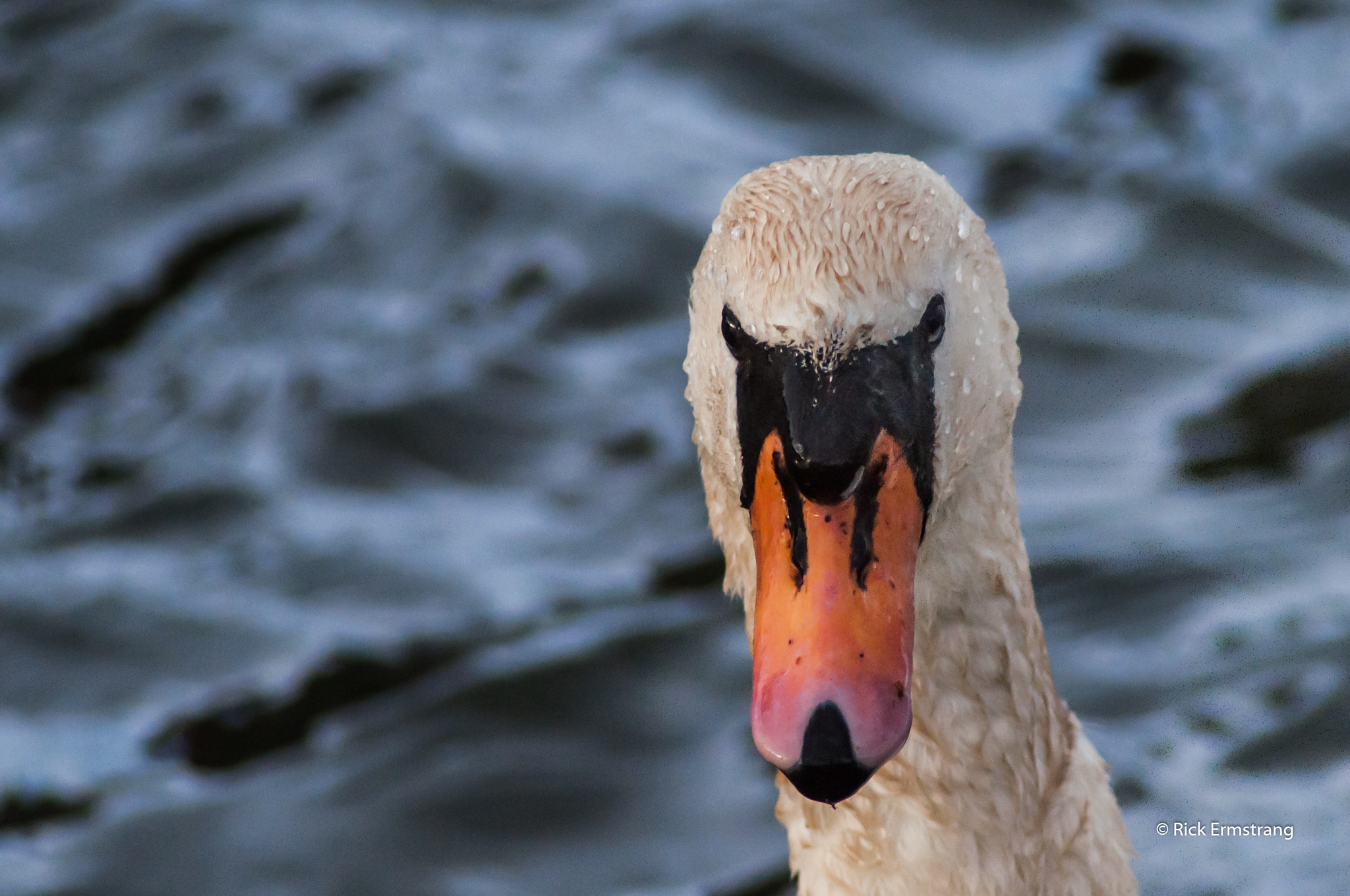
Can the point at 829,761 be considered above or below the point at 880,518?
below

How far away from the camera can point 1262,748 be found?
5285 millimetres

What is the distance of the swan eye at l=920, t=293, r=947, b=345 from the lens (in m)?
2.75

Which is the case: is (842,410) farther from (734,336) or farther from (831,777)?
(831,777)

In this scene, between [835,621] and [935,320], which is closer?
[835,621]

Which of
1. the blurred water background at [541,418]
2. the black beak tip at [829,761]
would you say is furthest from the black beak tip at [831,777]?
the blurred water background at [541,418]

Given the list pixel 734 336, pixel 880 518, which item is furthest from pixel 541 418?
pixel 880 518

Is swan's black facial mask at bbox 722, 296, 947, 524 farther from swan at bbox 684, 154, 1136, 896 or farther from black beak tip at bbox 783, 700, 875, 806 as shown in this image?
black beak tip at bbox 783, 700, 875, 806

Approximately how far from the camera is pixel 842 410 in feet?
8.61

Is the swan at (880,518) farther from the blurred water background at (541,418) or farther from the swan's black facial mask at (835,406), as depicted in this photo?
the blurred water background at (541,418)

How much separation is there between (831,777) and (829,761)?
3 centimetres

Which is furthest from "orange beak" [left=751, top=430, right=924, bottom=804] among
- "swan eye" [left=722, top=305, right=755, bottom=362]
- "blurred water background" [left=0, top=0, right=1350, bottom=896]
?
"blurred water background" [left=0, top=0, right=1350, bottom=896]

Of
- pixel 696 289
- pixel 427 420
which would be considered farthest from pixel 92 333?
pixel 696 289

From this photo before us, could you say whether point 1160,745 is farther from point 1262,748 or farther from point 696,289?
point 696,289

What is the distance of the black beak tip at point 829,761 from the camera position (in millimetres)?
2484
